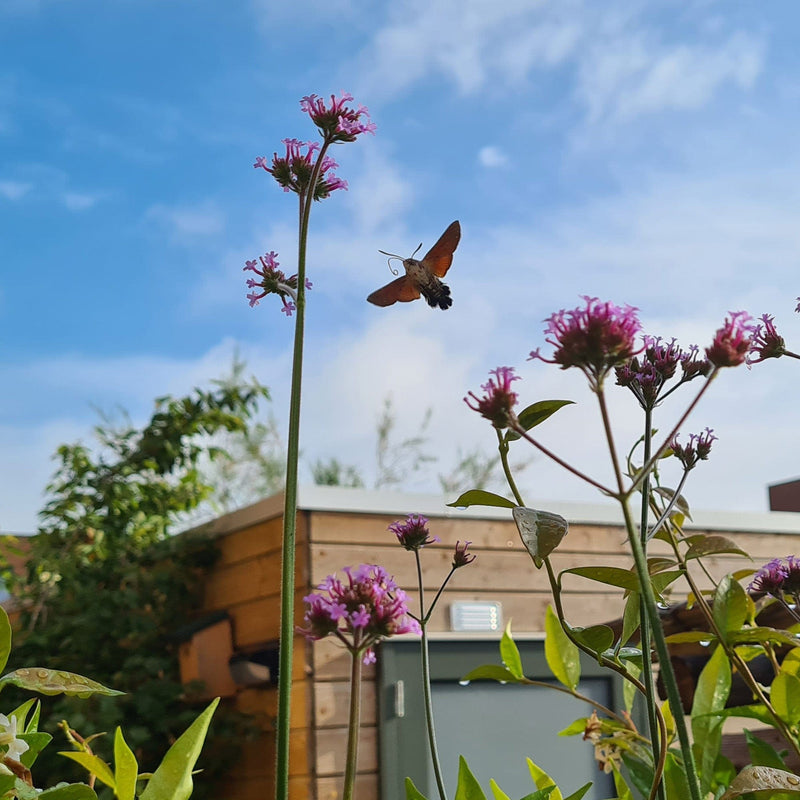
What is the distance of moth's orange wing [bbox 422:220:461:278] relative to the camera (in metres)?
0.70

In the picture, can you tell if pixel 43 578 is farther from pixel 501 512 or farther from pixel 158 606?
pixel 501 512

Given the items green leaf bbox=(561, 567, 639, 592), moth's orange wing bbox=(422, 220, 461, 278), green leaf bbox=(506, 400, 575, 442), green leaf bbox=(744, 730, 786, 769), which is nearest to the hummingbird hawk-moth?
moth's orange wing bbox=(422, 220, 461, 278)

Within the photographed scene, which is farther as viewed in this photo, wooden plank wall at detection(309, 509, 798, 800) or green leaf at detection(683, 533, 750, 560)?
wooden plank wall at detection(309, 509, 798, 800)

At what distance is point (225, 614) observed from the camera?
4.11 m

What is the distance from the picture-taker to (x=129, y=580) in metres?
4.48

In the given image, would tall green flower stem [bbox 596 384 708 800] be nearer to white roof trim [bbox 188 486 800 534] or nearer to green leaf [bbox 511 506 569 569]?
green leaf [bbox 511 506 569 569]

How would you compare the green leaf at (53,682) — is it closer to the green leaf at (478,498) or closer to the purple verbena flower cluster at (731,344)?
the green leaf at (478,498)

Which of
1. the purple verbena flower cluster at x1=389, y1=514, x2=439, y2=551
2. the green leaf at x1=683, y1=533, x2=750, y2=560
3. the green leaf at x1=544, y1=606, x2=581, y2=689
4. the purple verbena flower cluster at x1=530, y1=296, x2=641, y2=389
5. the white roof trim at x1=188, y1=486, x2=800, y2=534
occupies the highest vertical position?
the white roof trim at x1=188, y1=486, x2=800, y2=534

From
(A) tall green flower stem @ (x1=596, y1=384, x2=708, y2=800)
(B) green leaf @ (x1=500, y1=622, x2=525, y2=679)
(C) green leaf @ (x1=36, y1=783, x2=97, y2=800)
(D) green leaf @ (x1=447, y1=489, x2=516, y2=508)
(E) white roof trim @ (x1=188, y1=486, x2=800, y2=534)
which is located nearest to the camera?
(A) tall green flower stem @ (x1=596, y1=384, x2=708, y2=800)

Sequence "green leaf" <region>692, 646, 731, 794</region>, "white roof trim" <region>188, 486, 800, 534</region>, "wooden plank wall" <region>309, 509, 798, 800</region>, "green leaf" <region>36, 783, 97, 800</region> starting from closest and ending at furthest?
"green leaf" <region>36, 783, 97, 800</region>
"green leaf" <region>692, 646, 731, 794</region>
"wooden plank wall" <region>309, 509, 798, 800</region>
"white roof trim" <region>188, 486, 800, 534</region>

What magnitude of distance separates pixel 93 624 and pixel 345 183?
396 centimetres

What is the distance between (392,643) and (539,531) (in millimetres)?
3113

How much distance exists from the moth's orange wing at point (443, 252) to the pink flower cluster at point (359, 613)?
0.24 m

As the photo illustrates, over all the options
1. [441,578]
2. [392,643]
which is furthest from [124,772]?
[441,578]
